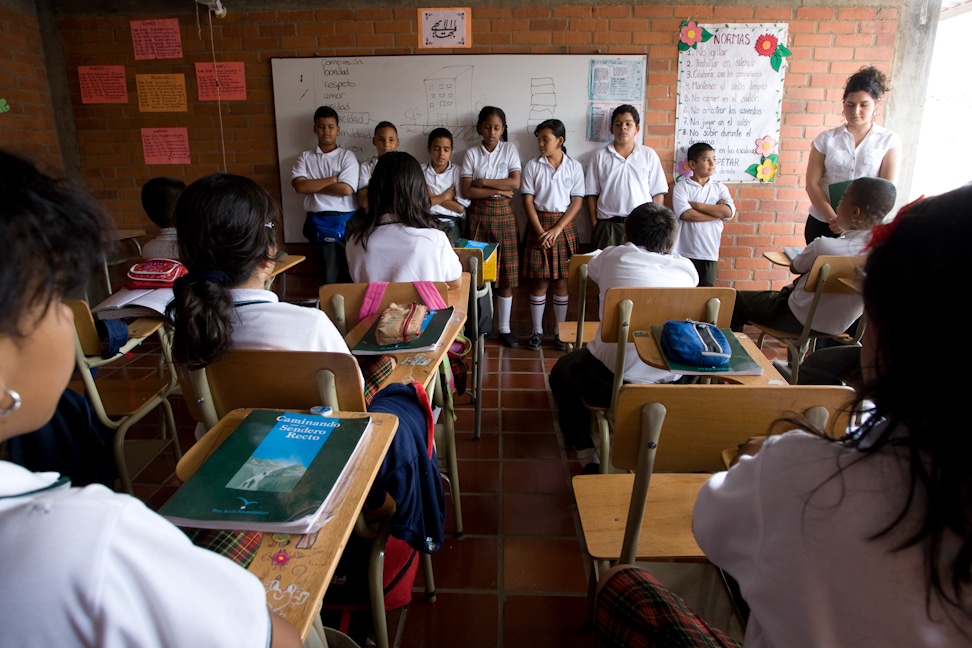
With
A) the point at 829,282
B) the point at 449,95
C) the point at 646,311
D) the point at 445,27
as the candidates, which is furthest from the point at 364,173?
the point at 829,282

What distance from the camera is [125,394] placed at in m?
2.15

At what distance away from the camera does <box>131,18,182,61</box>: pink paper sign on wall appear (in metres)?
4.02

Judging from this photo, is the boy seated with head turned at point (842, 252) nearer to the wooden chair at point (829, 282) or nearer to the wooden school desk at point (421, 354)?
the wooden chair at point (829, 282)

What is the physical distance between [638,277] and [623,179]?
1.94 m

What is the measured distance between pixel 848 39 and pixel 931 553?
4.40 meters

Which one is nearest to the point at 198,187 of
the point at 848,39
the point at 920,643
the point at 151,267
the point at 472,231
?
the point at 151,267

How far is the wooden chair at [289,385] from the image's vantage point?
3.71ft

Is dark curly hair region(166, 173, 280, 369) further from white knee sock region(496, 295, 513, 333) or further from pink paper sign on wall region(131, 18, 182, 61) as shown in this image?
pink paper sign on wall region(131, 18, 182, 61)

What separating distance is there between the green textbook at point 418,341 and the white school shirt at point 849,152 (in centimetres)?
307

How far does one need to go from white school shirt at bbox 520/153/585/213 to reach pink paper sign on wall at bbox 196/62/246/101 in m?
2.09

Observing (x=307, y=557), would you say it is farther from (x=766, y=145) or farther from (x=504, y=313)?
(x=766, y=145)

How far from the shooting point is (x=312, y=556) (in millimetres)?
732

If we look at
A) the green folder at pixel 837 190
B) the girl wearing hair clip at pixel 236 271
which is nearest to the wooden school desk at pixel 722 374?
the girl wearing hair clip at pixel 236 271

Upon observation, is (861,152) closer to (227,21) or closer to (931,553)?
(931,553)
